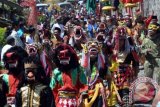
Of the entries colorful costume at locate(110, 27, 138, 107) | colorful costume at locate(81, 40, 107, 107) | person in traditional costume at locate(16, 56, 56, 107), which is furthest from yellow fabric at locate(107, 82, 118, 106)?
person in traditional costume at locate(16, 56, 56, 107)

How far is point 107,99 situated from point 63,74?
5.22ft

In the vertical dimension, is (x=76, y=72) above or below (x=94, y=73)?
above

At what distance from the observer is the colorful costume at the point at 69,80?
8930mm

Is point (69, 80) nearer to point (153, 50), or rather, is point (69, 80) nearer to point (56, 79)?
point (56, 79)

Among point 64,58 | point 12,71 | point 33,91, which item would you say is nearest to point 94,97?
point 64,58

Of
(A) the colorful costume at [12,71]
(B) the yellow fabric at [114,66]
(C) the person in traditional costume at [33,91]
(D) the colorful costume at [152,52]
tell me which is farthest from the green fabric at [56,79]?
(D) the colorful costume at [152,52]

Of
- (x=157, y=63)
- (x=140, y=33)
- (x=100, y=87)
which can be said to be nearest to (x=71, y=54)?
(x=100, y=87)

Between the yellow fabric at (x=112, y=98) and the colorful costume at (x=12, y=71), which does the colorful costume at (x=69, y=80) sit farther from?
the yellow fabric at (x=112, y=98)

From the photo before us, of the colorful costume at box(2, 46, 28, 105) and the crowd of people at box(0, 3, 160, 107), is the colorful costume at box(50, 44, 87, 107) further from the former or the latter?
the colorful costume at box(2, 46, 28, 105)

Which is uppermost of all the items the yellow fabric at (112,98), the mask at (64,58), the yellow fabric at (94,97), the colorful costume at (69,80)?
the mask at (64,58)

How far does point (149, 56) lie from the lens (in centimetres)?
1270

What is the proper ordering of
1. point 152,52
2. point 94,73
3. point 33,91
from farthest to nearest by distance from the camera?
point 152,52 → point 94,73 → point 33,91

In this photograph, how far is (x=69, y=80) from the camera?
891 centimetres

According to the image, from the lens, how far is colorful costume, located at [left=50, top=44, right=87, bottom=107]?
8.93m
